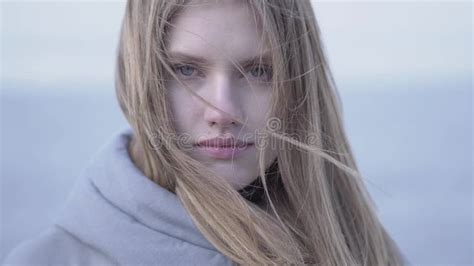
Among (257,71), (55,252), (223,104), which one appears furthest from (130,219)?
(257,71)

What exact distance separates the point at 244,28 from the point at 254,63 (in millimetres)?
80

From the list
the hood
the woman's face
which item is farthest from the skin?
the hood

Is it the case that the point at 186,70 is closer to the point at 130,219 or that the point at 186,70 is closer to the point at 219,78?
the point at 219,78

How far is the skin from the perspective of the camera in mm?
1288

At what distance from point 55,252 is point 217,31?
588 millimetres

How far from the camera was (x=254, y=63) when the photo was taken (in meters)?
1.33

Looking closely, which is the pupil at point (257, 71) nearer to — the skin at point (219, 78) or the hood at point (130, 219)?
the skin at point (219, 78)

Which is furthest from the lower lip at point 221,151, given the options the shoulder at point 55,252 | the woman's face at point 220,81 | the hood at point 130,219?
the shoulder at point 55,252

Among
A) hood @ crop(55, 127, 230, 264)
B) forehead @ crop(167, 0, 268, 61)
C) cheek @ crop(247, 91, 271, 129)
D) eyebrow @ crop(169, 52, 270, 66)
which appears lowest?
hood @ crop(55, 127, 230, 264)

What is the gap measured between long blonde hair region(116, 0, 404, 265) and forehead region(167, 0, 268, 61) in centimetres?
2

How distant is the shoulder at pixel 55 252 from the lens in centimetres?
128

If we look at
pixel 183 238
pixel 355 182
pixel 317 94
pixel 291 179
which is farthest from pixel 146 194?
pixel 355 182

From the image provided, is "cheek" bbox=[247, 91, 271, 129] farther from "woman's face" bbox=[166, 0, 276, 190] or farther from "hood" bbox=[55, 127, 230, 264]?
"hood" bbox=[55, 127, 230, 264]

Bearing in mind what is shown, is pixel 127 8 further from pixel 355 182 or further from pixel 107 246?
pixel 355 182
